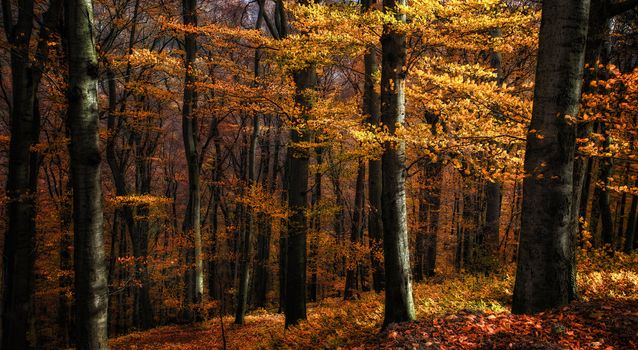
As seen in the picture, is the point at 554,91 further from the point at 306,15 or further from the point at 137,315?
the point at 137,315

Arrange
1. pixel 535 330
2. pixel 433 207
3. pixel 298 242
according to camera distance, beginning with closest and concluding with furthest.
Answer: pixel 535 330 → pixel 298 242 → pixel 433 207

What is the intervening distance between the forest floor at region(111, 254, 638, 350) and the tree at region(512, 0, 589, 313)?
464 millimetres

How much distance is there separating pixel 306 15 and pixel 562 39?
Result: 4.34 metres

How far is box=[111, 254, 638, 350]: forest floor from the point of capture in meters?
4.41

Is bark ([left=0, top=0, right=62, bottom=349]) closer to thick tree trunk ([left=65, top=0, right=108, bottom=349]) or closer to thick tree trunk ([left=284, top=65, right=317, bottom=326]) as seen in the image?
thick tree trunk ([left=65, top=0, right=108, bottom=349])

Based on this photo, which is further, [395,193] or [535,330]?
[395,193]

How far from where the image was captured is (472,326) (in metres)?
5.04

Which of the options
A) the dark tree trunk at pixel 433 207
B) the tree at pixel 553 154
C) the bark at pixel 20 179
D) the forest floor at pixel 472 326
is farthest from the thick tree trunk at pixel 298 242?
the dark tree trunk at pixel 433 207

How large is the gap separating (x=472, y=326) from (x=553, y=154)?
258 cm

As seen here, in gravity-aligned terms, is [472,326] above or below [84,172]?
below

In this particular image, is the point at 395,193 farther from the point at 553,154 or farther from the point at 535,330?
the point at 535,330

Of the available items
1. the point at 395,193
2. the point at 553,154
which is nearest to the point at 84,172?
the point at 395,193

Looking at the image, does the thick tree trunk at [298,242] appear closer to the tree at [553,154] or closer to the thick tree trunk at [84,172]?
the tree at [553,154]

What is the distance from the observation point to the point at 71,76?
3920mm
